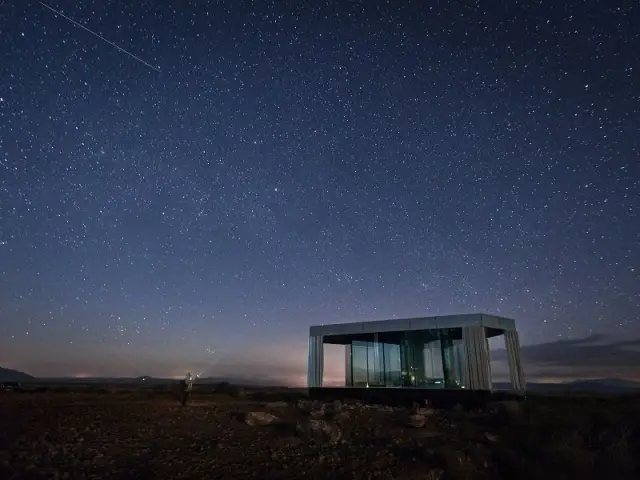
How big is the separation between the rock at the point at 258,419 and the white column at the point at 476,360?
10318mm

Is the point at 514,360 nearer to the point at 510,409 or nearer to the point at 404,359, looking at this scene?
the point at 404,359

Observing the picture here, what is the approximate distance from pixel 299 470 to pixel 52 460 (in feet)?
14.4

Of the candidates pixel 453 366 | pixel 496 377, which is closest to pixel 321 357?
pixel 453 366

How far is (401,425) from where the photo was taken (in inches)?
534

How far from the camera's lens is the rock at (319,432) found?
423 inches

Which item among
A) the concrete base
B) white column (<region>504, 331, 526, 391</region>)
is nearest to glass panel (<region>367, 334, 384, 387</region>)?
the concrete base

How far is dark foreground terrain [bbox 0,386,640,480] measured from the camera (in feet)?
25.8

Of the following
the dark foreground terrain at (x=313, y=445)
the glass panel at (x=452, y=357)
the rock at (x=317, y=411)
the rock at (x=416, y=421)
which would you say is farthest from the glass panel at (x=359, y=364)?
the rock at (x=416, y=421)

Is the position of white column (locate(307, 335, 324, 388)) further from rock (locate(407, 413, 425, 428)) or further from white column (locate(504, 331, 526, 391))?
rock (locate(407, 413, 425, 428))

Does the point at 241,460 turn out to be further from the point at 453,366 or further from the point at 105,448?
the point at 453,366

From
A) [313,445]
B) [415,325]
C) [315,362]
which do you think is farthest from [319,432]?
[315,362]

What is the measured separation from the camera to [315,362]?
80.1 ft

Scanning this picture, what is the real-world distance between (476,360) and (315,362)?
332 inches

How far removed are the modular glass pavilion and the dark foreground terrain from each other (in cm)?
619
